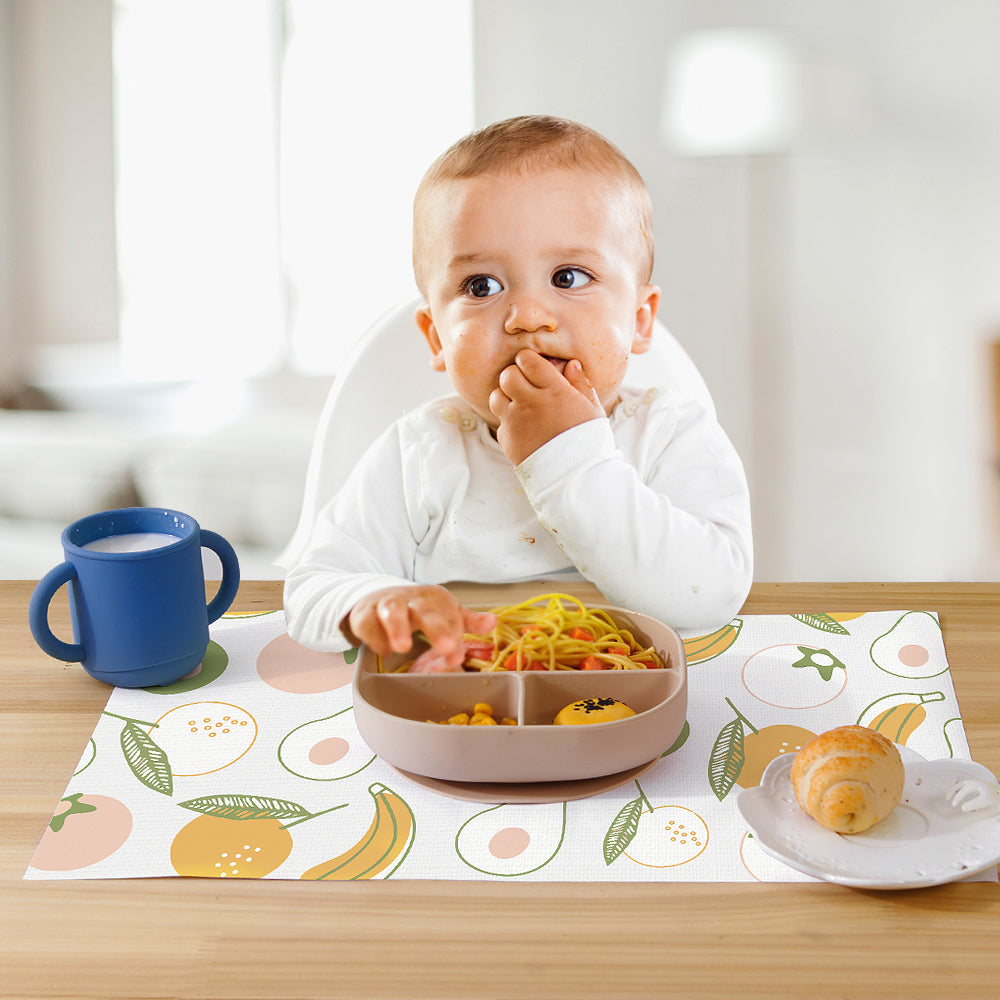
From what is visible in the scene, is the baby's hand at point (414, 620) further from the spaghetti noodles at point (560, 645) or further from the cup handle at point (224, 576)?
the cup handle at point (224, 576)

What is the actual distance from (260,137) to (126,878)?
2043mm

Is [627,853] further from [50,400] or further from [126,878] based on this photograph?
[50,400]

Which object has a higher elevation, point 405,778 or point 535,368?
point 535,368

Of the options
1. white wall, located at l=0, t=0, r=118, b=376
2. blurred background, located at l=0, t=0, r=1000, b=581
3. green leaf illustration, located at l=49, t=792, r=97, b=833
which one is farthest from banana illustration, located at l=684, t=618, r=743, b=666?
white wall, located at l=0, t=0, r=118, b=376

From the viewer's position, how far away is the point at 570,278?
0.76m

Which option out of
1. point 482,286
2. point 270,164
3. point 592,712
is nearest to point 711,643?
point 592,712

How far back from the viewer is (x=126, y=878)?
563 millimetres

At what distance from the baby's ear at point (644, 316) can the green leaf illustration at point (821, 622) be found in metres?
0.25

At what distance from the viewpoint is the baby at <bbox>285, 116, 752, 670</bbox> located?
2.46 ft

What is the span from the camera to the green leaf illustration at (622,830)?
0.57 meters

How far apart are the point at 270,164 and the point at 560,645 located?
193cm

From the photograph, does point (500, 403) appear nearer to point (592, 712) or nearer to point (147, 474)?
point (592, 712)

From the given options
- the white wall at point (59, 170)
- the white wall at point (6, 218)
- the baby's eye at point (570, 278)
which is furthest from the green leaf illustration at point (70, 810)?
the white wall at point (6, 218)

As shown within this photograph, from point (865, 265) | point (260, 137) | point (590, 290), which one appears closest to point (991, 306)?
point (865, 265)
